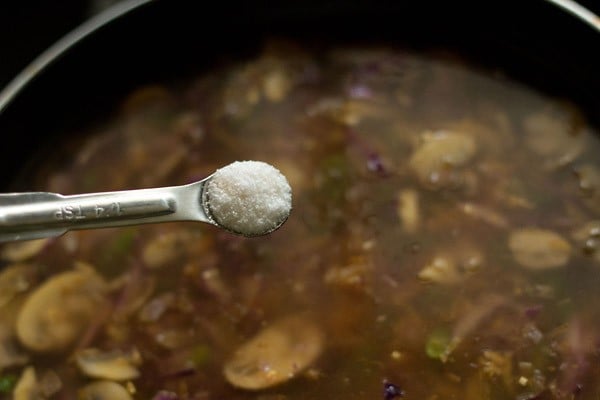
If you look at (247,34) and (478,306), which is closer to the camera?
(478,306)

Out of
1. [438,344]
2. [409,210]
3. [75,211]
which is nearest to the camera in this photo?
[75,211]

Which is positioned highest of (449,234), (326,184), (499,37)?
(499,37)

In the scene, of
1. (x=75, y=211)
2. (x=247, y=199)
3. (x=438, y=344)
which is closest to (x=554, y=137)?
(x=438, y=344)

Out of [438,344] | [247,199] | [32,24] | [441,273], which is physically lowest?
[438,344]

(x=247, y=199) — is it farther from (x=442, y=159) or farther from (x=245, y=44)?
(x=245, y=44)

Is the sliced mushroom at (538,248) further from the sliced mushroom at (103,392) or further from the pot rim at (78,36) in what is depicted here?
the sliced mushroom at (103,392)

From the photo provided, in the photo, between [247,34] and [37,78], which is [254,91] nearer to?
[247,34]

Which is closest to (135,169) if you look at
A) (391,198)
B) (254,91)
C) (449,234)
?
(254,91)
